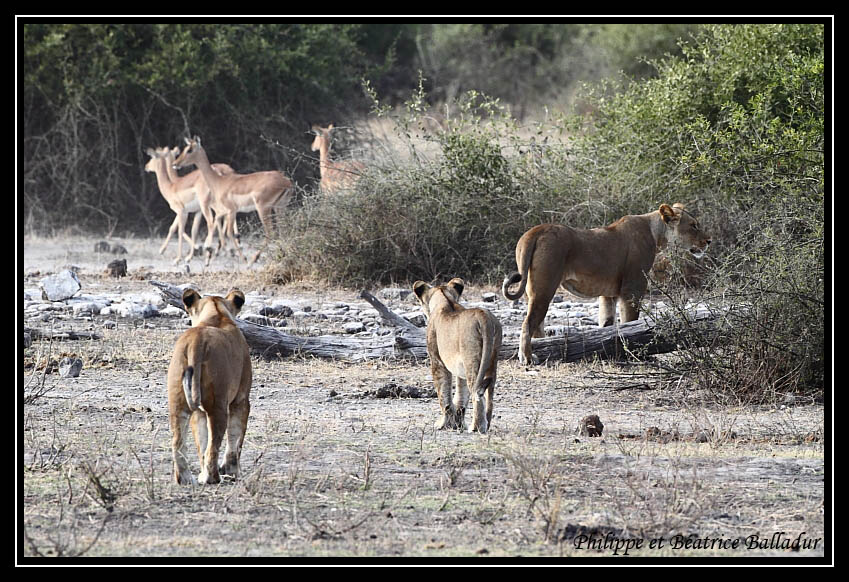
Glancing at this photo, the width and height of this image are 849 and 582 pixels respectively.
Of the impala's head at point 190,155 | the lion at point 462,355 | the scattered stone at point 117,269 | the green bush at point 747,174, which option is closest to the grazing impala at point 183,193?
the impala's head at point 190,155

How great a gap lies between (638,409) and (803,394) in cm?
111

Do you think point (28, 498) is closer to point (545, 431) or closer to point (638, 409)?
point (545, 431)

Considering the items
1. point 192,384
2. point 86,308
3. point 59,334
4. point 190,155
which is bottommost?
point 59,334

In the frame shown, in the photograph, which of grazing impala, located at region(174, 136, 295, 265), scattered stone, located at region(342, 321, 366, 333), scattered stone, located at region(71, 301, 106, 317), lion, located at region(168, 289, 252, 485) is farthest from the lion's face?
grazing impala, located at region(174, 136, 295, 265)

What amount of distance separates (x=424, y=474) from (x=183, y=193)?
12748mm

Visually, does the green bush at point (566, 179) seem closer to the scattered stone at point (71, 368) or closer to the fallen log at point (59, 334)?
the fallen log at point (59, 334)

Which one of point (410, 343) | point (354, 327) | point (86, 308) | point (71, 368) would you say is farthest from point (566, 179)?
point (71, 368)

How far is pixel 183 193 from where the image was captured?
17.8 m

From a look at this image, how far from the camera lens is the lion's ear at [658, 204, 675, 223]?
31.7ft

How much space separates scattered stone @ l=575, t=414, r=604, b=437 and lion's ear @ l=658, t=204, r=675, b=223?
10.8 ft

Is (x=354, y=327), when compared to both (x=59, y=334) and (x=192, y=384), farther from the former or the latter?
(x=192, y=384)

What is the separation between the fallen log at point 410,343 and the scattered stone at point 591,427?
5.89ft

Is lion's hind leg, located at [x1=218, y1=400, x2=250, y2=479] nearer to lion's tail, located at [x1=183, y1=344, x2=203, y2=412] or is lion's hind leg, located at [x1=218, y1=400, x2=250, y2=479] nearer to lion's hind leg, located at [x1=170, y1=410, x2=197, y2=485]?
lion's hind leg, located at [x1=170, y1=410, x2=197, y2=485]

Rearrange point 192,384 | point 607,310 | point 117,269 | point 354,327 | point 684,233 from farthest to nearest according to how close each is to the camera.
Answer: point 117,269
point 354,327
point 684,233
point 607,310
point 192,384
